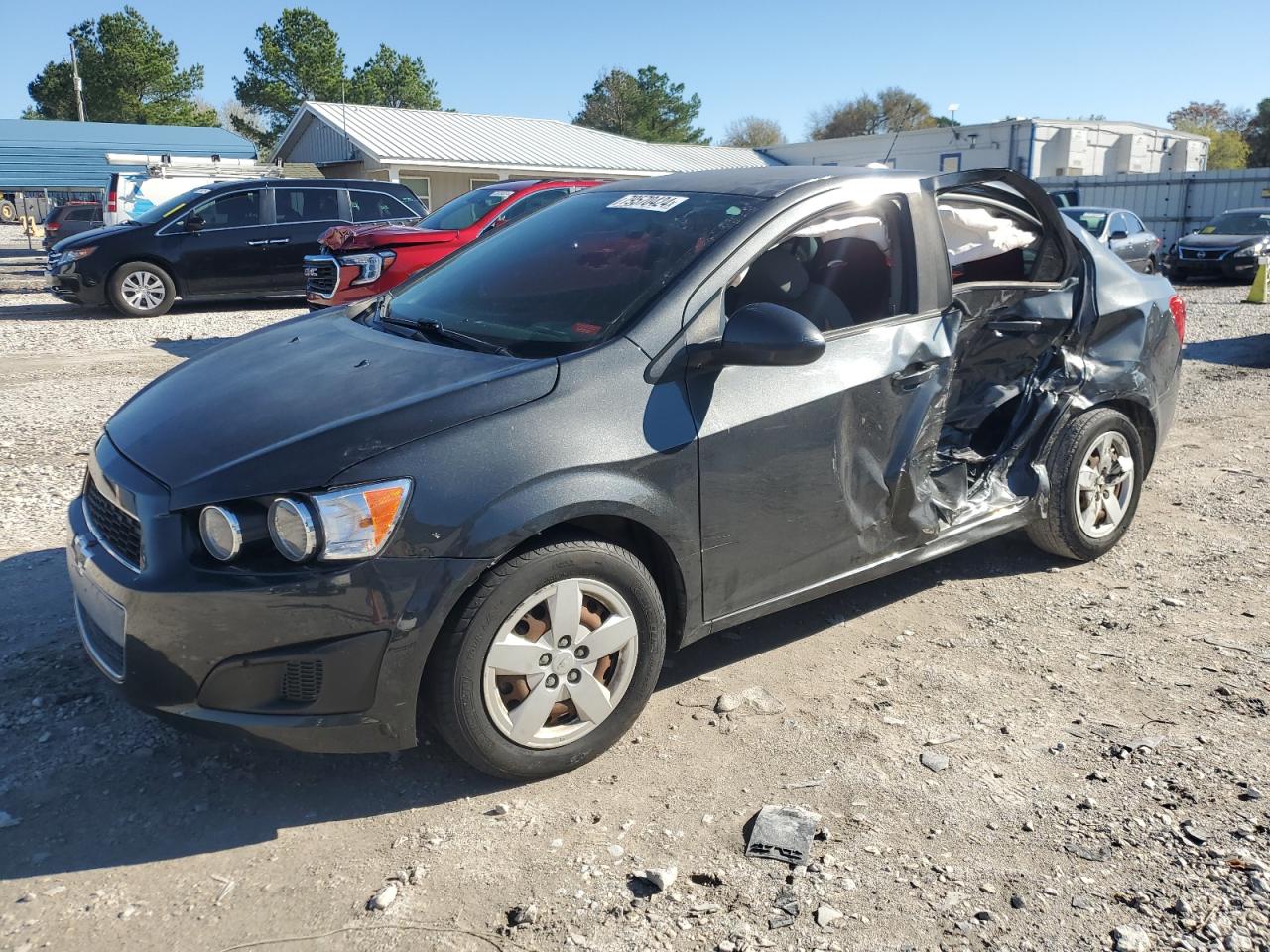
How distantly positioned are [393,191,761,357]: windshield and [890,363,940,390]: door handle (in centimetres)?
81

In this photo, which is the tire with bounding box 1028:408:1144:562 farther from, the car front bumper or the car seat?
the car front bumper

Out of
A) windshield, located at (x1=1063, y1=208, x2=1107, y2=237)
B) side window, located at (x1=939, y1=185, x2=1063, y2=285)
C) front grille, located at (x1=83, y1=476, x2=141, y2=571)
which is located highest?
windshield, located at (x1=1063, y1=208, x2=1107, y2=237)

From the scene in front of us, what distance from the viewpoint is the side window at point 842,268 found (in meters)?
3.77

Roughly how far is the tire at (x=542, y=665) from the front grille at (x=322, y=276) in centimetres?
873

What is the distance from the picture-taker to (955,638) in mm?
4195

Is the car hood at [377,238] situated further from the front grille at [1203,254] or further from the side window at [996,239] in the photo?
the front grille at [1203,254]

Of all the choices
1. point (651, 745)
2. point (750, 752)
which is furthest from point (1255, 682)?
point (651, 745)

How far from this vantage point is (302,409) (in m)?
3.05

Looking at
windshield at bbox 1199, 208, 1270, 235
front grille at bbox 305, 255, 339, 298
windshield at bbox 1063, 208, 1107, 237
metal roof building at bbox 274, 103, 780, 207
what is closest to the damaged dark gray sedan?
front grille at bbox 305, 255, 339, 298

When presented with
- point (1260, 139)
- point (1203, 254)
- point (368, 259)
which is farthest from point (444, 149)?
point (1260, 139)

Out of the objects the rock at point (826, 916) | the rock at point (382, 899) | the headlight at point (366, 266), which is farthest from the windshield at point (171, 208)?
the rock at point (826, 916)

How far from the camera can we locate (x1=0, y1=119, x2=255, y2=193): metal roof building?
4594 cm

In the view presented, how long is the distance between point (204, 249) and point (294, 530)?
12592 mm

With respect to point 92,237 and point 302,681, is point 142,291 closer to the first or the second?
point 92,237
